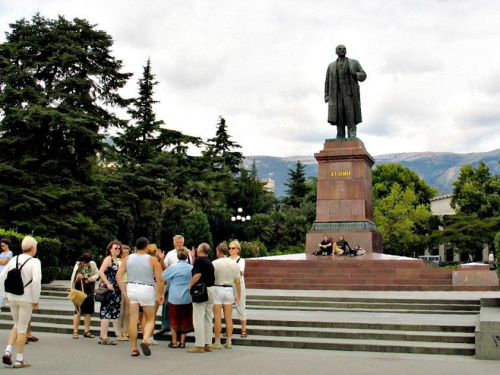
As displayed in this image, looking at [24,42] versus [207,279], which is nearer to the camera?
[207,279]

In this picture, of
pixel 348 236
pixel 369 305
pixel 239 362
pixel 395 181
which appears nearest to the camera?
pixel 239 362

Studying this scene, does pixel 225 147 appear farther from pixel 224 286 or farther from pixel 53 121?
pixel 224 286

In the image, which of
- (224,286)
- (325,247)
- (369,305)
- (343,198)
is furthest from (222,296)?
(343,198)

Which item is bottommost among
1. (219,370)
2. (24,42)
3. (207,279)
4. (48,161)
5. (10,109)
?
(219,370)

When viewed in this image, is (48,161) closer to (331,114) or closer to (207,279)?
(331,114)

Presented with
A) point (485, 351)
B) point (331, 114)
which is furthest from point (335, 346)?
point (331, 114)

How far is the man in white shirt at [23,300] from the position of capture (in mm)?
8625

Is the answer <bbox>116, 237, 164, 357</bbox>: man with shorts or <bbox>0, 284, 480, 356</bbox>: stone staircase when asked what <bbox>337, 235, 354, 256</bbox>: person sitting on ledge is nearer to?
<bbox>0, 284, 480, 356</bbox>: stone staircase

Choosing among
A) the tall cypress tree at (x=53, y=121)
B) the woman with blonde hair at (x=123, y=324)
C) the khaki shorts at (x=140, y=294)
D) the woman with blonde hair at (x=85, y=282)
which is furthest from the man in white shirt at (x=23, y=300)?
the tall cypress tree at (x=53, y=121)

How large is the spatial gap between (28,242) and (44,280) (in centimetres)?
1217

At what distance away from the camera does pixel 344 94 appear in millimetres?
25359

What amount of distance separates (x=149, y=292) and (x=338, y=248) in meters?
13.0

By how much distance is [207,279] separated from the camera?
33.2ft

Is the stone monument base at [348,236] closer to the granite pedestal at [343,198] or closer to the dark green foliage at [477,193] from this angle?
the granite pedestal at [343,198]
